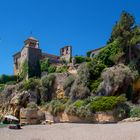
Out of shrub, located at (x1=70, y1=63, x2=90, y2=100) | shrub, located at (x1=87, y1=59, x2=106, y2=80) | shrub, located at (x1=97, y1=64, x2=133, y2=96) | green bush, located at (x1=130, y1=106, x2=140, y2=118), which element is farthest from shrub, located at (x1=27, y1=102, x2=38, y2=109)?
green bush, located at (x1=130, y1=106, x2=140, y2=118)

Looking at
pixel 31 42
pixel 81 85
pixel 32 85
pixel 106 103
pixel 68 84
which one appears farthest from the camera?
pixel 31 42

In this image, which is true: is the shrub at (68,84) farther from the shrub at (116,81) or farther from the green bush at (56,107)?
the shrub at (116,81)

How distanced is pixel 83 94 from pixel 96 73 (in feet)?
10.7

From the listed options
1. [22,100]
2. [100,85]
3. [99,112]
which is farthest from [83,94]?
[22,100]

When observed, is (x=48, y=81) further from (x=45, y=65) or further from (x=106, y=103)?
(x=106, y=103)

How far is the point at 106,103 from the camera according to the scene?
29.3m

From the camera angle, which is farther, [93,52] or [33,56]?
[33,56]

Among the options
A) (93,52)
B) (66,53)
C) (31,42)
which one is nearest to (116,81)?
(93,52)

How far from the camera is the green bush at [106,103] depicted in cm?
2873

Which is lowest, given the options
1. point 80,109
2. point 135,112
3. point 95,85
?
point 135,112

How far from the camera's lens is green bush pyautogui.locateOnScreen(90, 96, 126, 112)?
28.7m

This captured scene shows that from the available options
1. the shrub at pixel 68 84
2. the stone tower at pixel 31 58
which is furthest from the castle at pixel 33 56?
the shrub at pixel 68 84

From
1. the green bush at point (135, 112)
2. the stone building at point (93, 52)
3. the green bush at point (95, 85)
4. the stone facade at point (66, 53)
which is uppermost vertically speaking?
the stone facade at point (66, 53)

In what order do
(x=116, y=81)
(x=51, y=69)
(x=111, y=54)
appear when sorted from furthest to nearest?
(x=51, y=69) < (x=111, y=54) < (x=116, y=81)
